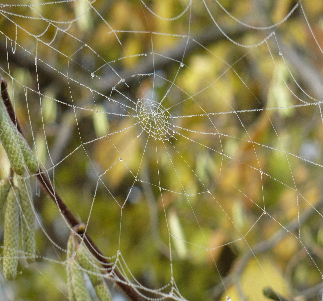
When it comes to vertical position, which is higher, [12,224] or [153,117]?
[153,117]

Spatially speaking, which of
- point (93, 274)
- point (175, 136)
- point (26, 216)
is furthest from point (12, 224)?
point (175, 136)

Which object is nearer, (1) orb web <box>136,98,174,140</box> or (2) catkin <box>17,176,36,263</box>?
(2) catkin <box>17,176,36,263</box>

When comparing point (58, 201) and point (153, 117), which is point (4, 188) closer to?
point (58, 201)

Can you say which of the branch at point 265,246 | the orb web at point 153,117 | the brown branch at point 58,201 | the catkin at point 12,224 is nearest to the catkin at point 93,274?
the brown branch at point 58,201

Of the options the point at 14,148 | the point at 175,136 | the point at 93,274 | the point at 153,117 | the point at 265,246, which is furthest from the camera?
the point at 175,136

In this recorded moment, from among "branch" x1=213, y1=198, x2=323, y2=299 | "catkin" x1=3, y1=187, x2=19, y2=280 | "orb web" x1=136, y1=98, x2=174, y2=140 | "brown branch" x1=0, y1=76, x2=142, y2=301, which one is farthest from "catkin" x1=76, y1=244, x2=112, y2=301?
"orb web" x1=136, y1=98, x2=174, y2=140

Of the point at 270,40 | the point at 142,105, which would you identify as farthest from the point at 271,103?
the point at 142,105

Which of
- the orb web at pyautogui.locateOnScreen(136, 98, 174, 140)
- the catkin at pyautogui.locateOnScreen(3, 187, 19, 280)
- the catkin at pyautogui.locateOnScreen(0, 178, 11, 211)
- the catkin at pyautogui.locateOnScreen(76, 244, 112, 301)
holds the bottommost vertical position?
the catkin at pyautogui.locateOnScreen(76, 244, 112, 301)

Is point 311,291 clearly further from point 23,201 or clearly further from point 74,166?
point 74,166

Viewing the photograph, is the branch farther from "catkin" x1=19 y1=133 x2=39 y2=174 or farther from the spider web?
"catkin" x1=19 y1=133 x2=39 y2=174

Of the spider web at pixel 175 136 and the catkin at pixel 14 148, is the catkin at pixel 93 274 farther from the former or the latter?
the spider web at pixel 175 136
